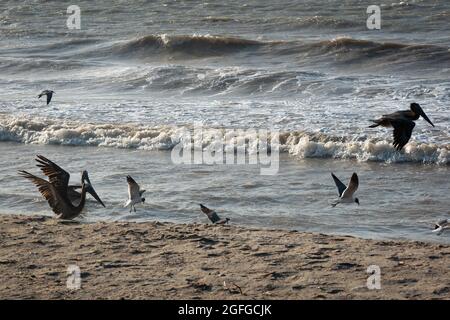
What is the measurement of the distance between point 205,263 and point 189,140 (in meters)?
5.79

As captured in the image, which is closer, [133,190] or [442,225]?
[442,225]

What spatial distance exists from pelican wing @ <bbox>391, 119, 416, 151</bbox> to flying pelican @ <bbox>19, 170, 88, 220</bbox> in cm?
273

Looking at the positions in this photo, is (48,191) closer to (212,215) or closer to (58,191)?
(58,191)

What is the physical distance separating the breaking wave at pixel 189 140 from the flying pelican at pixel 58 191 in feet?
13.7

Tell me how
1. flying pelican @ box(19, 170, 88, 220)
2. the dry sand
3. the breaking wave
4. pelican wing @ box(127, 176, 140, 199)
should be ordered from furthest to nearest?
the breaking wave, pelican wing @ box(127, 176, 140, 199), flying pelican @ box(19, 170, 88, 220), the dry sand

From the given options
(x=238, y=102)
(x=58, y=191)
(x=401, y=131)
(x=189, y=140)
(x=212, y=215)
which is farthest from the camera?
(x=238, y=102)

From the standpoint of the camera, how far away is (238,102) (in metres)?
15.3

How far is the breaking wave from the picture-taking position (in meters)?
11.5

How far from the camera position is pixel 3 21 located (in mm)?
26547

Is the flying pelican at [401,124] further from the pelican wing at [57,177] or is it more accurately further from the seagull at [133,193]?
the pelican wing at [57,177]

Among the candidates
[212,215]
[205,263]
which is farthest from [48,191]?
[205,263]

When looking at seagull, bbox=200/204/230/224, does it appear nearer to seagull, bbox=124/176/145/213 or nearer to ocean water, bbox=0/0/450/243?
ocean water, bbox=0/0/450/243

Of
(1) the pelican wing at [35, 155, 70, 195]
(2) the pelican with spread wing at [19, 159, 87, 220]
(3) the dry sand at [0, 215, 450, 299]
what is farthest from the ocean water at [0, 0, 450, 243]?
(3) the dry sand at [0, 215, 450, 299]

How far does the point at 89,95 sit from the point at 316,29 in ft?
25.0
